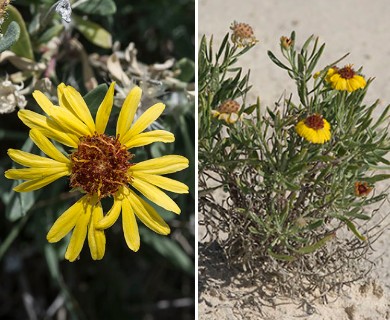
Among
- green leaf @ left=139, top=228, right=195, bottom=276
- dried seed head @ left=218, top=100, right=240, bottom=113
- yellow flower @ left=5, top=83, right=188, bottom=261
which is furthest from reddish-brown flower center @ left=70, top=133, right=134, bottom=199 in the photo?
green leaf @ left=139, top=228, right=195, bottom=276

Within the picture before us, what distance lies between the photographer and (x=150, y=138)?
1470 millimetres

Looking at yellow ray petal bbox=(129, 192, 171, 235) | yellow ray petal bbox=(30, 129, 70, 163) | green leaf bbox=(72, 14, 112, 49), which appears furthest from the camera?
green leaf bbox=(72, 14, 112, 49)

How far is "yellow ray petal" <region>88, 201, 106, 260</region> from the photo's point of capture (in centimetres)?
145

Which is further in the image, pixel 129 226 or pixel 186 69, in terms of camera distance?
pixel 186 69

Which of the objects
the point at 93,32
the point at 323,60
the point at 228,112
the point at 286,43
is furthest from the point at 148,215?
the point at 323,60

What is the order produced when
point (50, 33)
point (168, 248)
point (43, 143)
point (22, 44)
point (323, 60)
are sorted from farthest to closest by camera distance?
point (323, 60), point (168, 248), point (50, 33), point (22, 44), point (43, 143)

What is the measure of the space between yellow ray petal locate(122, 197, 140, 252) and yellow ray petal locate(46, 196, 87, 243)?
0.08 meters

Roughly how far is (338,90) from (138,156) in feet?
1.69

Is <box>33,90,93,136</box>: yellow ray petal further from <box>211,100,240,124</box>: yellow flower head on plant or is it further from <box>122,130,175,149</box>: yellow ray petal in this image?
<box>211,100,240,124</box>: yellow flower head on plant

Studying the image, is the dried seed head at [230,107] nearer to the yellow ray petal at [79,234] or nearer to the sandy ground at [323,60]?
the yellow ray petal at [79,234]

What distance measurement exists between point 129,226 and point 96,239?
0.07 meters

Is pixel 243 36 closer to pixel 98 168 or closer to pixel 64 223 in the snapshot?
pixel 98 168

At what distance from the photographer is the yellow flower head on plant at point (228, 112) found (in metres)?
1.52

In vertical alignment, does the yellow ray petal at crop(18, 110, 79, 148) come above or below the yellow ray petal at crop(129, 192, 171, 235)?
above
